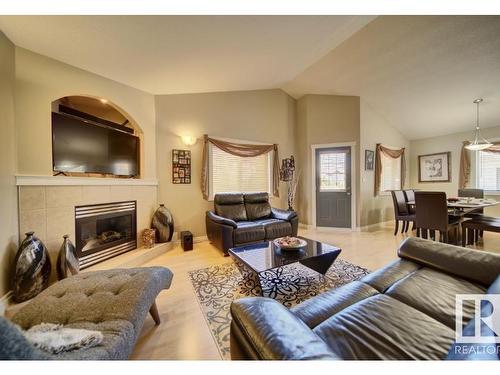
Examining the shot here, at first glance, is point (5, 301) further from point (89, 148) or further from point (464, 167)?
point (464, 167)

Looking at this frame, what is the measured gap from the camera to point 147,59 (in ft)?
8.09

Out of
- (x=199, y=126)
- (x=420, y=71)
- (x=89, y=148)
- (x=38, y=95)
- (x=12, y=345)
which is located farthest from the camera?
(x=199, y=126)

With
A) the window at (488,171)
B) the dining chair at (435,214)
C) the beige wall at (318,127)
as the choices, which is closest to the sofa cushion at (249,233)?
the beige wall at (318,127)

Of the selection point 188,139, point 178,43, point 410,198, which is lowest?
point 410,198

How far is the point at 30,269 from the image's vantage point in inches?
72.7

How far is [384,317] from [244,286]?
55.4 inches

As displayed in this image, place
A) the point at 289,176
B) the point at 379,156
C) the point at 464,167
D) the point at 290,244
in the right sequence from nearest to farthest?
the point at 290,244, the point at 289,176, the point at 379,156, the point at 464,167

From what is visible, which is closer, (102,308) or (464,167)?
(102,308)

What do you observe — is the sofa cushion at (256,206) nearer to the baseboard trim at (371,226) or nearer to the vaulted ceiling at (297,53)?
the vaulted ceiling at (297,53)

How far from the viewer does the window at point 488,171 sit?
4.78 metres

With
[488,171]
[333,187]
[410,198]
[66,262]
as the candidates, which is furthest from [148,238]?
[488,171]

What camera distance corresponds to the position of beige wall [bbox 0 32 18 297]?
5.88 ft

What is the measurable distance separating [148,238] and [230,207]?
4.59 ft

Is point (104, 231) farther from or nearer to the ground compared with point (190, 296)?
farther from the ground
